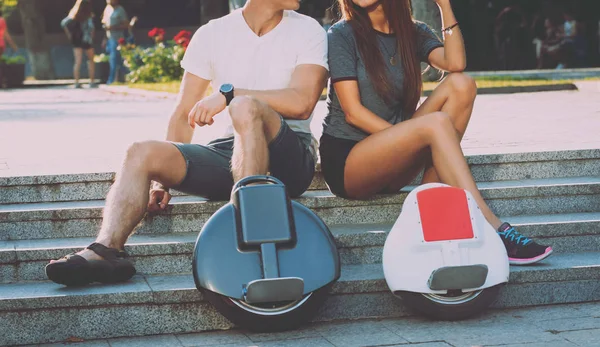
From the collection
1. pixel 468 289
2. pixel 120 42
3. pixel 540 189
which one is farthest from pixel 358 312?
pixel 120 42

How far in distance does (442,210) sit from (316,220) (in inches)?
21.5

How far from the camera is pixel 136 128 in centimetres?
946

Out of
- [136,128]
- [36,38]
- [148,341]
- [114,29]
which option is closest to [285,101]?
[148,341]

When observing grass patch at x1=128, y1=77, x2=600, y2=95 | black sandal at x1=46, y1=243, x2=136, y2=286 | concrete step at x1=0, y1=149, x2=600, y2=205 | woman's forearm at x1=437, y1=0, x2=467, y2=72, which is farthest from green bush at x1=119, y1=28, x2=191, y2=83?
black sandal at x1=46, y1=243, x2=136, y2=286

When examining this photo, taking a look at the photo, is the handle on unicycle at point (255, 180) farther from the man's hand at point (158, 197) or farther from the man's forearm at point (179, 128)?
the man's forearm at point (179, 128)

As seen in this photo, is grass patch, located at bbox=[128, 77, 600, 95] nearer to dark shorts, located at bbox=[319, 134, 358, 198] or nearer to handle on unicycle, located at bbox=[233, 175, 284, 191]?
dark shorts, located at bbox=[319, 134, 358, 198]

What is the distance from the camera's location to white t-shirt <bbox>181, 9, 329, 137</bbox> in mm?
5129

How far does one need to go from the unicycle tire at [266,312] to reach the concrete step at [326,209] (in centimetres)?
95

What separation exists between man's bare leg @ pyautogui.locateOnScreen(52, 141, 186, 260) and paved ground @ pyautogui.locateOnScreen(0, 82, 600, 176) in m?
0.58

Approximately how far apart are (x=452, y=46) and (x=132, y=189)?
1.77m

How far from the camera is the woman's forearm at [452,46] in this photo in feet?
16.9

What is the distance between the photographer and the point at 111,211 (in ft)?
14.9

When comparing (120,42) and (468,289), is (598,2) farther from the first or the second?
(468,289)

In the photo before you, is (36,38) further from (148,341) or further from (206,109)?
(148,341)
